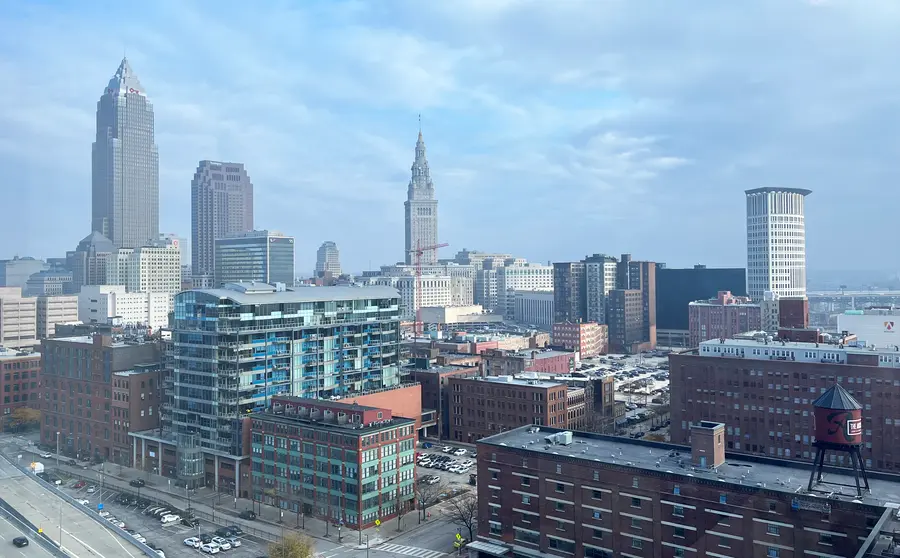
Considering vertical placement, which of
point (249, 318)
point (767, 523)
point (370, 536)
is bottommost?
point (370, 536)

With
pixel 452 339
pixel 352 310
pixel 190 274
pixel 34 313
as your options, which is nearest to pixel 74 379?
Result: pixel 352 310

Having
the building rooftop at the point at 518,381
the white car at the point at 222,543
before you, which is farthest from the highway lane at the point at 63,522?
the building rooftop at the point at 518,381

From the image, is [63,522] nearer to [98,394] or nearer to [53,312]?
[98,394]

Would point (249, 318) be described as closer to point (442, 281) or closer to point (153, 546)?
point (153, 546)

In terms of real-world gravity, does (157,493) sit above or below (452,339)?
below

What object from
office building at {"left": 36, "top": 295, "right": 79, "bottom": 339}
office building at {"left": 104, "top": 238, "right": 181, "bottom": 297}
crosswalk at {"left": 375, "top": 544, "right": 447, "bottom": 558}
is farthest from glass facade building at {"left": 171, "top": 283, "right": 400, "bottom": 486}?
office building at {"left": 104, "top": 238, "right": 181, "bottom": 297}

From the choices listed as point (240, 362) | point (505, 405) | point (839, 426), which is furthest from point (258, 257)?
point (839, 426)
